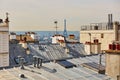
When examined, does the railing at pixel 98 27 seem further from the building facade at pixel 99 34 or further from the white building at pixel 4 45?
the white building at pixel 4 45

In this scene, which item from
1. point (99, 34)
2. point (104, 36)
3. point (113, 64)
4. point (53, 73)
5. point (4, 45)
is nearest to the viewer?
point (113, 64)

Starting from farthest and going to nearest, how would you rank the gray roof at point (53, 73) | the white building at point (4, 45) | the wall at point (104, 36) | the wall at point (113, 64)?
the wall at point (104, 36), the white building at point (4, 45), the wall at point (113, 64), the gray roof at point (53, 73)

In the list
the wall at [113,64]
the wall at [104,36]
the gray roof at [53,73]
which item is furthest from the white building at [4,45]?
the wall at [104,36]

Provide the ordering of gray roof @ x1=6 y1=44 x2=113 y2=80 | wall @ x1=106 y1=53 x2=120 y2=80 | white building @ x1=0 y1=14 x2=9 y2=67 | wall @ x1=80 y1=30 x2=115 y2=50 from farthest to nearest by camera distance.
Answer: wall @ x1=80 y1=30 x2=115 y2=50, white building @ x1=0 y1=14 x2=9 y2=67, wall @ x1=106 y1=53 x2=120 y2=80, gray roof @ x1=6 y1=44 x2=113 y2=80

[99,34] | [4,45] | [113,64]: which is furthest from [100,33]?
[113,64]

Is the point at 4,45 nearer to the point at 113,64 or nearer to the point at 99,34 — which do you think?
the point at 113,64

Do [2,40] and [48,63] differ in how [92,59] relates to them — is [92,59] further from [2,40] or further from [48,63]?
[2,40]

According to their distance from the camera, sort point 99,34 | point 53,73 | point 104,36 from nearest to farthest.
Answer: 1. point 53,73
2. point 104,36
3. point 99,34

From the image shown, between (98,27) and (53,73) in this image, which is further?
(98,27)

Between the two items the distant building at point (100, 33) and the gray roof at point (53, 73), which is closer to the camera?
the gray roof at point (53, 73)

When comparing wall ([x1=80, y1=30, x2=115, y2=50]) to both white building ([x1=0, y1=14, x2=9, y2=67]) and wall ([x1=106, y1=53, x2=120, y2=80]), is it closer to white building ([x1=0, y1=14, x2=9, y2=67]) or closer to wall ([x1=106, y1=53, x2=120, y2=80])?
white building ([x1=0, y1=14, x2=9, y2=67])

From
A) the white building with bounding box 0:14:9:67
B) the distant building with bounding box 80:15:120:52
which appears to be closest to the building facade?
the distant building with bounding box 80:15:120:52

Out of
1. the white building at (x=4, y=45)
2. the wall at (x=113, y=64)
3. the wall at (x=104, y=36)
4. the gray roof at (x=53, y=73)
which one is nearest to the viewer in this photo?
the gray roof at (x=53, y=73)

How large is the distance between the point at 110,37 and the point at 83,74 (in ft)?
123
